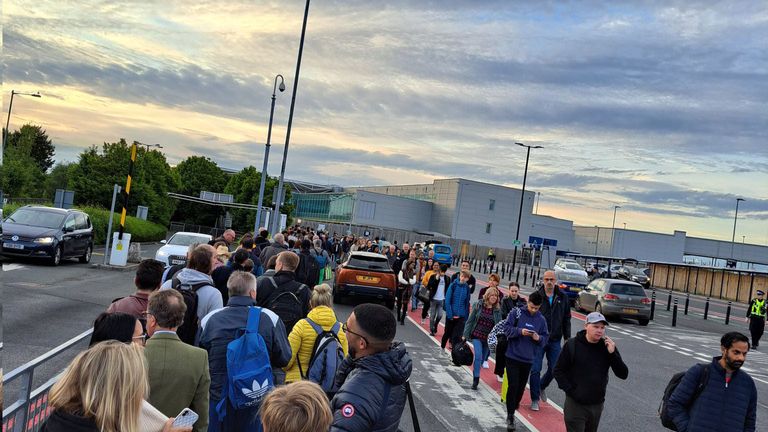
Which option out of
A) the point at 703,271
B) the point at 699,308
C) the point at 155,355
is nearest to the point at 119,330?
the point at 155,355

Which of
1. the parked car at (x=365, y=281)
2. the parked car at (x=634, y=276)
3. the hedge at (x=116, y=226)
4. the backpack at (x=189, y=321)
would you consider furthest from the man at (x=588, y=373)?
the parked car at (x=634, y=276)

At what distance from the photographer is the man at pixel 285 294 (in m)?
6.80

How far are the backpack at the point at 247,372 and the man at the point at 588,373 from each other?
311 cm

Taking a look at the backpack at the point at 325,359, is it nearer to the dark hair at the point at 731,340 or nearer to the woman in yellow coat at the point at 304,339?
the woman in yellow coat at the point at 304,339

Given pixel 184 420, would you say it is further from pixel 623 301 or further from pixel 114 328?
pixel 623 301

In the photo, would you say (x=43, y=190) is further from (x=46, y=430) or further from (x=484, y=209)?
(x=46, y=430)

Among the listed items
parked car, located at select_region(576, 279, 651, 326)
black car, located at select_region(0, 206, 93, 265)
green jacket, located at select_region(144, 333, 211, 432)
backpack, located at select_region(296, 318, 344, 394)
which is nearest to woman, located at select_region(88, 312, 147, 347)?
green jacket, located at select_region(144, 333, 211, 432)

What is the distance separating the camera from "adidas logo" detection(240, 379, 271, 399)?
4.66 metres

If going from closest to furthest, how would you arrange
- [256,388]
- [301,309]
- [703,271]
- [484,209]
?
[256,388], [301,309], [703,271], [484,209]

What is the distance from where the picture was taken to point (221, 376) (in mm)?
4867

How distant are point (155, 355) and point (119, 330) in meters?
0.38

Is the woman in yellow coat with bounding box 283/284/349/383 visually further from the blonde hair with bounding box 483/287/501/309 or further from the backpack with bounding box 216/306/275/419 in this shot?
the blonde hair with bounding box 483/287/501/309

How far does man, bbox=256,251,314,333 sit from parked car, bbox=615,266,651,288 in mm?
50833

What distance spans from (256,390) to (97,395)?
2041 millimetres
